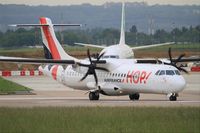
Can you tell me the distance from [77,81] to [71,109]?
14.6 metres

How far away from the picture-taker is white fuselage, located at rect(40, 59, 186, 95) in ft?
149

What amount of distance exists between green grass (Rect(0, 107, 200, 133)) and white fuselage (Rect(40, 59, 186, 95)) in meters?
8.17

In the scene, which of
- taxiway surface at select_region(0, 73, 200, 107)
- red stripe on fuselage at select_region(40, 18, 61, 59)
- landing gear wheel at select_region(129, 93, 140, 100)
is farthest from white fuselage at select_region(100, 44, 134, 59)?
landing gear wheel at select_region(129, 93, 140, 100)

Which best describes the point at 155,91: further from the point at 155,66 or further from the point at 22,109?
the point at 22,109

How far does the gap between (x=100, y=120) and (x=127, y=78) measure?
16283 mm

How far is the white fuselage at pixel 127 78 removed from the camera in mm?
45425

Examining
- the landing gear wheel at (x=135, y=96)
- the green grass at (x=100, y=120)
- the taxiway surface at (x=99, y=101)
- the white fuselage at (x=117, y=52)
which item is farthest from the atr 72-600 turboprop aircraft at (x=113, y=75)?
the green grass at (x=100, y=120)

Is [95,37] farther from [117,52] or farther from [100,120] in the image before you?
[100,120]

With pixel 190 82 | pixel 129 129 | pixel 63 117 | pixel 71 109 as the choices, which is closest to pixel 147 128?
pixel 129 129

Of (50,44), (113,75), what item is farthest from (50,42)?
(113,75)

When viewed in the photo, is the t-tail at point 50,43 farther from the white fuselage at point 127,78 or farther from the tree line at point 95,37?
the tree line at point 95,37

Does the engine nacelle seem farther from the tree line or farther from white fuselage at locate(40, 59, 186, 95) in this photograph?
the tree line

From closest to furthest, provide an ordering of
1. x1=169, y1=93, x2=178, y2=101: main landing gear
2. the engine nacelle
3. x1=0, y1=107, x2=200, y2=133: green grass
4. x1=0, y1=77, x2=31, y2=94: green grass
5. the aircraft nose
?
x1=0, y1=107, x2=200, y2=133: green grass
the aircraft nose
x1=169, y1=93, x2=178, y2=101: main landing gear
the engine nacelle
x1=0, y1=77, x2=31, y2=94: green grass

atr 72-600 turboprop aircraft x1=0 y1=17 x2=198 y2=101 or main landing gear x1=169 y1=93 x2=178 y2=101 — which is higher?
atr 72-600 turboprop aircraft x1=0 y1=17 x2=198 y2=101
